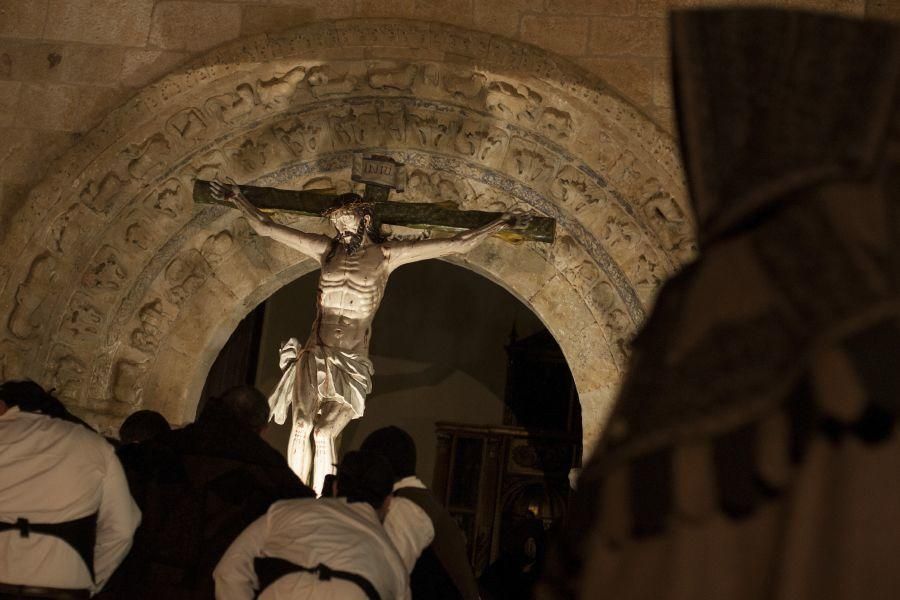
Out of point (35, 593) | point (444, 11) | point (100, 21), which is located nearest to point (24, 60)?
point (100, 21)

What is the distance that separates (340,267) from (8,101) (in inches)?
84.2

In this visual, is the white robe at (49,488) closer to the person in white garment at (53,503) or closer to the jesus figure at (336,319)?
the person in white garment at (53,503)

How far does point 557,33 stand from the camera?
534 cm

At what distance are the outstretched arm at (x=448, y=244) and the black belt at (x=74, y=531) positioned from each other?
249 centimetres

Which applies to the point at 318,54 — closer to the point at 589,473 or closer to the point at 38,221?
the point at 38,221

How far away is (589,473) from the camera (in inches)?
43.8

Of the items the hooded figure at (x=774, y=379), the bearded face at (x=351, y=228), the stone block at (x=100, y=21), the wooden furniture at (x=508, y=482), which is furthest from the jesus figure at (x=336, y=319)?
the hooded figure at (x=774, y=379)

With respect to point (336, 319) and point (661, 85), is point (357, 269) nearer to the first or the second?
point (336, 319)

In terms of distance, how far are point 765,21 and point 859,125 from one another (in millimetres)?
174

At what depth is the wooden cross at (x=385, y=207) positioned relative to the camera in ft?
16.2

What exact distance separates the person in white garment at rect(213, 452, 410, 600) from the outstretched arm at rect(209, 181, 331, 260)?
2.73 m

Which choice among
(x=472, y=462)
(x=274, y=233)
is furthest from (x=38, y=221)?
(x=472, y=462)

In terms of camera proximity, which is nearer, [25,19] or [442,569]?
[442,569]

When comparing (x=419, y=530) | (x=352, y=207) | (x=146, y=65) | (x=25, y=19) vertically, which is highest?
(x=25, y=19)
